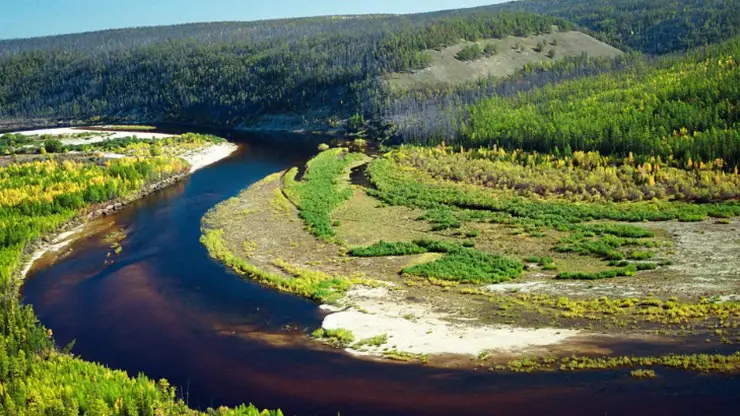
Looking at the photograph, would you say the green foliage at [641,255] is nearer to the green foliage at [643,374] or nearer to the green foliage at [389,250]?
the green foliage at [389,250]

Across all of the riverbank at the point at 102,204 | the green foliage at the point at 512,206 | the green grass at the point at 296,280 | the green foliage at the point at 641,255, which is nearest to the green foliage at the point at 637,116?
the green foliage at the point at 512,206

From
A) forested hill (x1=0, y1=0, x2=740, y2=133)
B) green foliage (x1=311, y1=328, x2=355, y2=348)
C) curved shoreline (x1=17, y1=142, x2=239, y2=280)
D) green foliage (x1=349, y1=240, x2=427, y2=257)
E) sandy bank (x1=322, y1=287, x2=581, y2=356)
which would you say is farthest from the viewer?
forested hill (x1=0, y1=0, x2=740, y2=133)

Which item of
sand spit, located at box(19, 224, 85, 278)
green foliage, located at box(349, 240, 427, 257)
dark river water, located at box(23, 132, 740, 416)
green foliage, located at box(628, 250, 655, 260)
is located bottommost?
dark river water, located at box(23, 132, 740, 416)

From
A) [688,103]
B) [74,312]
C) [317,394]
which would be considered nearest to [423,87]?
[688,103]

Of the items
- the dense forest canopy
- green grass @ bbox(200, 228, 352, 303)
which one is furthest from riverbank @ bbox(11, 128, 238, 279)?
the dense forest canopy

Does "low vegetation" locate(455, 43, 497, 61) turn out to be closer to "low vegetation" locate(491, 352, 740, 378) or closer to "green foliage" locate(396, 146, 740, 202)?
"green foliage" locate(396, 146, 740, 202)

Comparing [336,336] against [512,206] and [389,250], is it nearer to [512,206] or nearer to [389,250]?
[389,250]

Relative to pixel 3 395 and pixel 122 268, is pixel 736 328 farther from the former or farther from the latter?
pixel 122 268

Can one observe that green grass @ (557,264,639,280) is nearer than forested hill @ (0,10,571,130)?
Yes
